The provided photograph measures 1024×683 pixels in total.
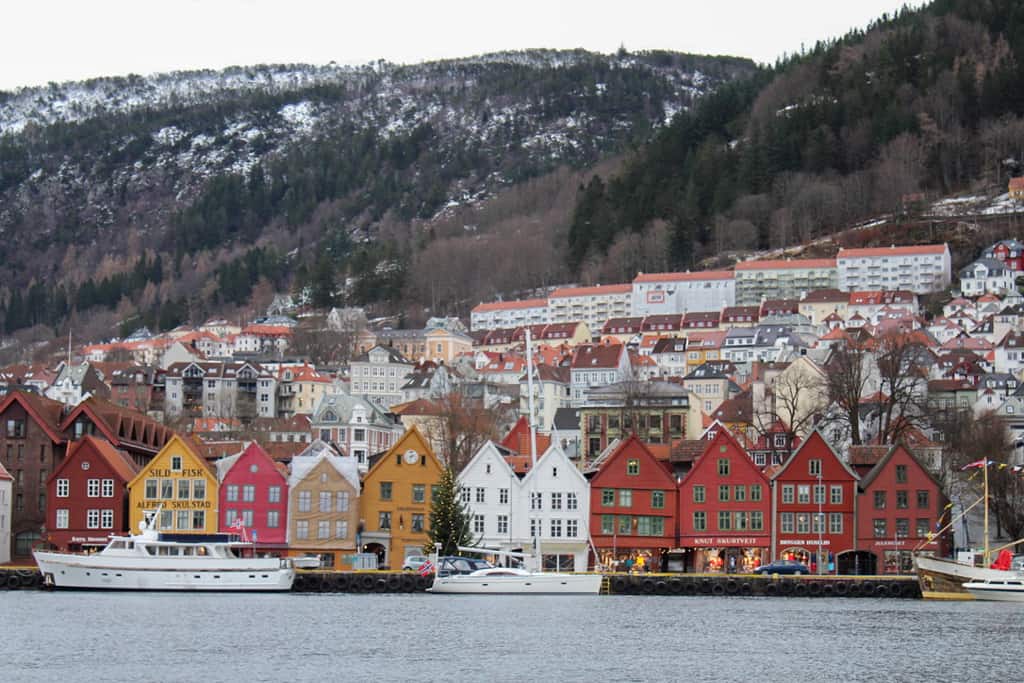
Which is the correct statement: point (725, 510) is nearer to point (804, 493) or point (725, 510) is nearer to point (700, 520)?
point (700, 520)

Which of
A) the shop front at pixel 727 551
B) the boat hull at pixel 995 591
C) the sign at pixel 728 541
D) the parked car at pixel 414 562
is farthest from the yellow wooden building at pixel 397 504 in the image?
the boat hull at pixel 995 591

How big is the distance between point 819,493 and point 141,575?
36.6 metres

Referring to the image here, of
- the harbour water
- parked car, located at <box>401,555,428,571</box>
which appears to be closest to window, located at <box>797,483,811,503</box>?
the harbour water

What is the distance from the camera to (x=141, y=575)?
279 ft

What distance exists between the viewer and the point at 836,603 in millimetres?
83438

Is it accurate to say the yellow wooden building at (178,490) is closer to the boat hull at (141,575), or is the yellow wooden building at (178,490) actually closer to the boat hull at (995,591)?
the boat hull at (141,575)

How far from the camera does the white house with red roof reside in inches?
3863

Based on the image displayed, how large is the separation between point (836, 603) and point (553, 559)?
2022 cm

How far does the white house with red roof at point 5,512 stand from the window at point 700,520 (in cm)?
3714

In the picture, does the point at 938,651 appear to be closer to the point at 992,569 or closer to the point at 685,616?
the point at 685,616

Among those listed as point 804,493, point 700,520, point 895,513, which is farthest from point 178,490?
point 895,513

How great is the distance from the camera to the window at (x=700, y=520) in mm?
99500

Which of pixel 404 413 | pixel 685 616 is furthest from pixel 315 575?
pixel 404 413

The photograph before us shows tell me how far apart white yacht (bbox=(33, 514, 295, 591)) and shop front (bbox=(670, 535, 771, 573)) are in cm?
2542
